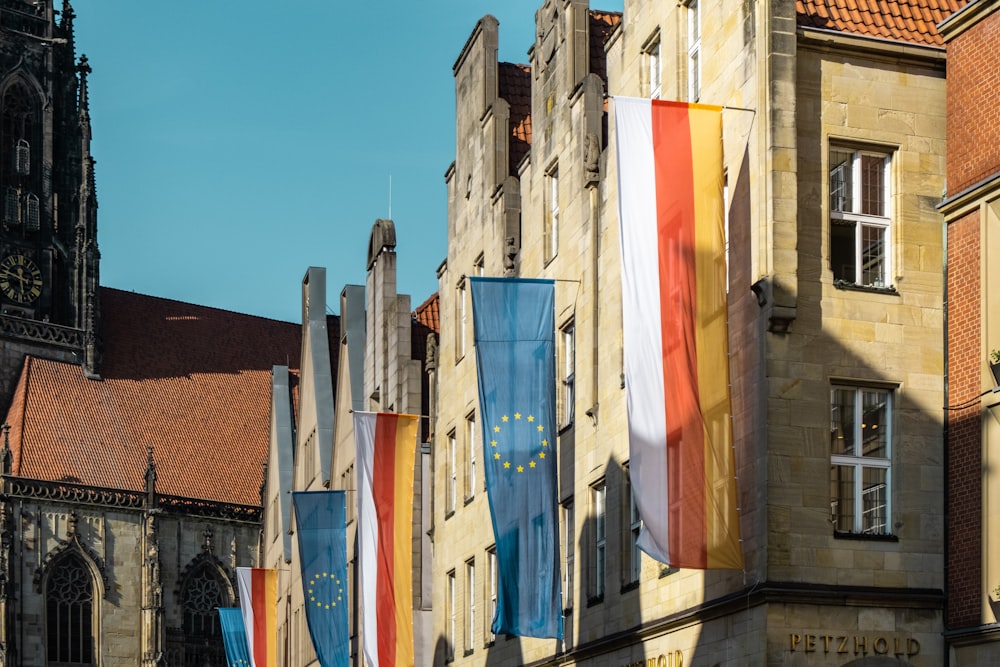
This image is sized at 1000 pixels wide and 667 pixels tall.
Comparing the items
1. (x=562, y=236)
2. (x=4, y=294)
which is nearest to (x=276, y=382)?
(x=4, y=294)

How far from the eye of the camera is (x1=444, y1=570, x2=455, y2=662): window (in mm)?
35094

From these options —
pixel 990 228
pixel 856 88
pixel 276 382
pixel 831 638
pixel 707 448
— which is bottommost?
pixel 831 638

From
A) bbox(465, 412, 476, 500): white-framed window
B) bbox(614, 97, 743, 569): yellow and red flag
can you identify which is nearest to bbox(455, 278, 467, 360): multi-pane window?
bbox(465, 412, 476, 500): white-framed window

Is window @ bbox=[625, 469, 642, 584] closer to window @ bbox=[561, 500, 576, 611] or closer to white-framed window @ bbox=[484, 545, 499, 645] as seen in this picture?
window @ bbox=[561, 500, 576, 611]

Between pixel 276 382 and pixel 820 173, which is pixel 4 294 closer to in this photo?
pixel 276 382

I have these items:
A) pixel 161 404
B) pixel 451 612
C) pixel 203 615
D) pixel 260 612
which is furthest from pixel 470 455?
pixel 161 404

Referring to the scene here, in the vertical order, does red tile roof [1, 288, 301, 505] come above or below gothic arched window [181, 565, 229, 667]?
above

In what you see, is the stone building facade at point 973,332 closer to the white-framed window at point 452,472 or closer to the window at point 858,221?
the window at point 858,221

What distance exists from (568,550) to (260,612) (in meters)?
23.3

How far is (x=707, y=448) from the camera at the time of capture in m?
20.0

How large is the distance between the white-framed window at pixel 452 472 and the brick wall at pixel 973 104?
15.2 meters

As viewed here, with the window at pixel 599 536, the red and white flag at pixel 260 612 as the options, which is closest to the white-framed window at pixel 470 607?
the window at pixel 599 536

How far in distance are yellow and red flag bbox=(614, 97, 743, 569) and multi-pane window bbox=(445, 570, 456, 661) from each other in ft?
50.6

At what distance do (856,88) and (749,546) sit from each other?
543 cm
